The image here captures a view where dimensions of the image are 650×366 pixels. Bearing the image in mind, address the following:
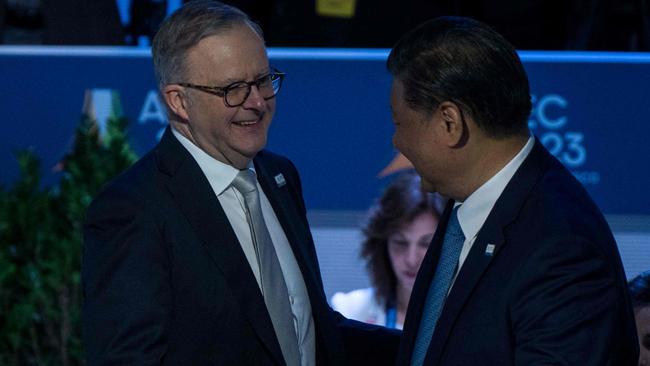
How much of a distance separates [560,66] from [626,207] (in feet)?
2.18

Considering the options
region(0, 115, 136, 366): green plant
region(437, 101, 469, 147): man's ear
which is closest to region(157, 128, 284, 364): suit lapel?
region(437, 101, 469, 147): man's ear

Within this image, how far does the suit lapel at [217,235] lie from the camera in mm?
2605

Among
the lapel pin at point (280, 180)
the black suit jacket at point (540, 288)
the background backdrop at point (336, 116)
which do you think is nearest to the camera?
the black suit jacket at point (540, 288)

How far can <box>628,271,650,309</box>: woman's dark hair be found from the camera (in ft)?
10.5

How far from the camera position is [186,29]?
2656mm

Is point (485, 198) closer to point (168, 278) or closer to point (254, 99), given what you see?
point (254, 99)

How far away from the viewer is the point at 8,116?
4.89 metres

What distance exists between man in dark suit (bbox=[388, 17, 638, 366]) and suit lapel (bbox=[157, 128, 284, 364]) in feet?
Result: 1.23

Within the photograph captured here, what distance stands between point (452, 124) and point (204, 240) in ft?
2.16

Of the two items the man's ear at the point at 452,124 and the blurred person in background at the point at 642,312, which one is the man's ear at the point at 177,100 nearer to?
the man's ear at the point at 452,124

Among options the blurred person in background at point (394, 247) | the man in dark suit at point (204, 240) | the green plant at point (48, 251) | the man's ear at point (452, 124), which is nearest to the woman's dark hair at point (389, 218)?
the blurred person in background at point (394, 247)

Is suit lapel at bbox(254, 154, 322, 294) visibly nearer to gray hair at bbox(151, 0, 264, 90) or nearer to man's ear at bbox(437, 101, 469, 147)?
gray hair at bbox(151, 0, 264, 90)

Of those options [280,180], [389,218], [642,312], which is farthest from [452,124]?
[389,218]

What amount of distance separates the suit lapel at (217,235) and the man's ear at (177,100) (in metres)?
0.10
